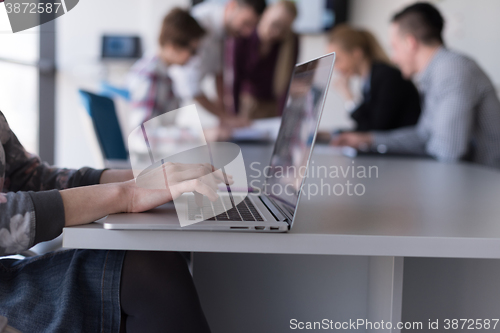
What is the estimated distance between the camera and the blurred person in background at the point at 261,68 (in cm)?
334

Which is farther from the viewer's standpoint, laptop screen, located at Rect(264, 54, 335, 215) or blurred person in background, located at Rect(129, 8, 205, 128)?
blurred person in background, located at Rect(129, 8, 205, 128)

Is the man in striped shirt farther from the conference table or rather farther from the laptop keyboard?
the laptop keyboard

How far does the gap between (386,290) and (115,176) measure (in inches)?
21.5

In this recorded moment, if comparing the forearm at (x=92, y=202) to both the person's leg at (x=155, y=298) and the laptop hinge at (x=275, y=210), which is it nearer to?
the person's leg at (x=155, y=298)

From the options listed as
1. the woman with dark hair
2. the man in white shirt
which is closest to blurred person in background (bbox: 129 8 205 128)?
the man in white shirt

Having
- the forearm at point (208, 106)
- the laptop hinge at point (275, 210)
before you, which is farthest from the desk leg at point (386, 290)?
the forearm at point (208, 106)

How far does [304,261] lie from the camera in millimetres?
952

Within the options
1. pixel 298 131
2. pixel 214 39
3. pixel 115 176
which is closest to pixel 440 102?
pixel 298 131

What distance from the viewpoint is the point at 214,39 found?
3.27 m

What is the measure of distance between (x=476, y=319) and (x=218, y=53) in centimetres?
285

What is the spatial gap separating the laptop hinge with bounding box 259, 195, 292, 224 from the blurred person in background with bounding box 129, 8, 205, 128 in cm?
188

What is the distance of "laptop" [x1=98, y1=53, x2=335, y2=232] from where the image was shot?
0.63 m

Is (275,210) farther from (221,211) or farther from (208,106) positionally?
(208,106)

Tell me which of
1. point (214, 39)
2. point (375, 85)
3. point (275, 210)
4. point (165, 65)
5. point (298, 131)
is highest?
point (214, 39)
